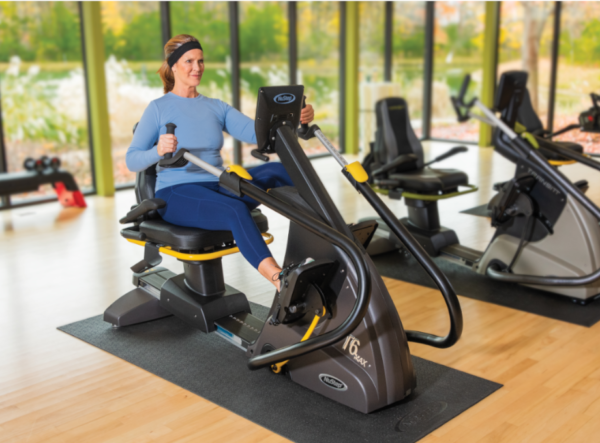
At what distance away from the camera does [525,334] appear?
9.02 ft

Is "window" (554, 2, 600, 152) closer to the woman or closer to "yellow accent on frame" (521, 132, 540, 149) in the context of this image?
"yellow accent on frame" (521, 132, 540, 149)

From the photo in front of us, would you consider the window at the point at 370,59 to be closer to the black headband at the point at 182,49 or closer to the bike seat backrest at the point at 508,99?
the bike seat backrest at the point at 508,99

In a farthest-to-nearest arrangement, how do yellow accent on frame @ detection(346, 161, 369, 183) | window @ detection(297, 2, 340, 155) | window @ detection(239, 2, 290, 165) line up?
1. window @ detection(297, 2, 340, 155)
2. window @ detection(239, 2, 290, 165)
3. yellow accent on frame @ detection(346, 161, 369, 183)

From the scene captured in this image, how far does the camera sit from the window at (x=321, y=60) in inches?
311

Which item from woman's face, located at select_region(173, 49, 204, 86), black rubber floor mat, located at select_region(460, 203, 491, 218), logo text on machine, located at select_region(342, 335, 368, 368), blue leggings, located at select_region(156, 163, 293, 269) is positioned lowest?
black rubber floor mat, located at select_region(460, 203, 491, 218)

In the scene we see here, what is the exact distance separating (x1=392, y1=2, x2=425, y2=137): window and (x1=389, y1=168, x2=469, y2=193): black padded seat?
17.7 ft

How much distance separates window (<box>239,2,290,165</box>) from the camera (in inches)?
282

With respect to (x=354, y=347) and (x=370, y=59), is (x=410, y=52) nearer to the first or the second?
(x=370, y=59)

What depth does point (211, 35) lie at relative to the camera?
6.80m

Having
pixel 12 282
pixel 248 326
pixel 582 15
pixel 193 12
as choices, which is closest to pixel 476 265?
pixel 248 326

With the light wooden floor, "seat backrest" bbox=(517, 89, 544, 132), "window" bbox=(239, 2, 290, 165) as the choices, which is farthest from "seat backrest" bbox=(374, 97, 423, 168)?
"window" bbox=(239, 2, 290, 165)

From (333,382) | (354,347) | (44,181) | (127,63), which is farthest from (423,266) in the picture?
(127,63)

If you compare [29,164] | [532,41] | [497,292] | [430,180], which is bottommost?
[497,292]

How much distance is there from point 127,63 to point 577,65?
565cm
